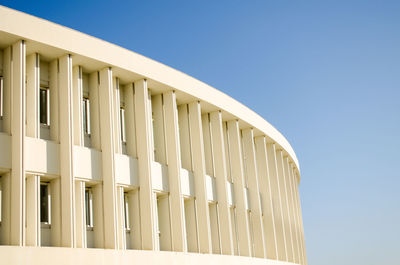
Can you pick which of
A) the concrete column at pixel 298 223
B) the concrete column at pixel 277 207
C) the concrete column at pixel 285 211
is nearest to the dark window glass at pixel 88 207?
the concrete column at pixel 277 207

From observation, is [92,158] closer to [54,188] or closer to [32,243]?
[54,188]

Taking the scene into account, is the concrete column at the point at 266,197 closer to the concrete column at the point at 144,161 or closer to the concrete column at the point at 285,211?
the concrete column at the point at 285,211

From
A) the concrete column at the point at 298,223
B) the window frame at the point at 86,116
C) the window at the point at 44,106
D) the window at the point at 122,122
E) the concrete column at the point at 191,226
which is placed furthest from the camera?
the concrete column at the point at 298,223

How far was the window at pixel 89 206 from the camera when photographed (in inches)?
742

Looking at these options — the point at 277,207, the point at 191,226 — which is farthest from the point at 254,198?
the point at 191,226

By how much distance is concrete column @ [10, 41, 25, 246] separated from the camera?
15.5m

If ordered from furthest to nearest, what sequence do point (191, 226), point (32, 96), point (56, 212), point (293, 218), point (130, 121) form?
point (293, 218)
point (191, 226)
point (130, 121)
point (32, 96)
point (56, 212)

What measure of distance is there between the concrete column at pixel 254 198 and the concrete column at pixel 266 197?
A: 1295 mm

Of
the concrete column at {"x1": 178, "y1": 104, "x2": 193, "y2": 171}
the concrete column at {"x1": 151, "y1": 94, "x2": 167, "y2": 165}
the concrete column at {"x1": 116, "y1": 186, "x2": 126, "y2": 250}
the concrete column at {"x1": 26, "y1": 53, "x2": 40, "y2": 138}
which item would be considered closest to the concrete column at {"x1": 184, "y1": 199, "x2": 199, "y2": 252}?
the concrete column at {"x1": 178, "y1": 104, "x2": 193, "y2": 171}

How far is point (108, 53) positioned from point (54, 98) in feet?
8.79

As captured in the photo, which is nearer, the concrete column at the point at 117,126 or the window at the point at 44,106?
the window at the point at 44,106

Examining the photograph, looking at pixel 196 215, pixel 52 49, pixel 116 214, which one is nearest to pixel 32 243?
pixel 116 214

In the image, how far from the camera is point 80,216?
17766 millimetres

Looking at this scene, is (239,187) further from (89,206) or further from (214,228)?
(89,206)
